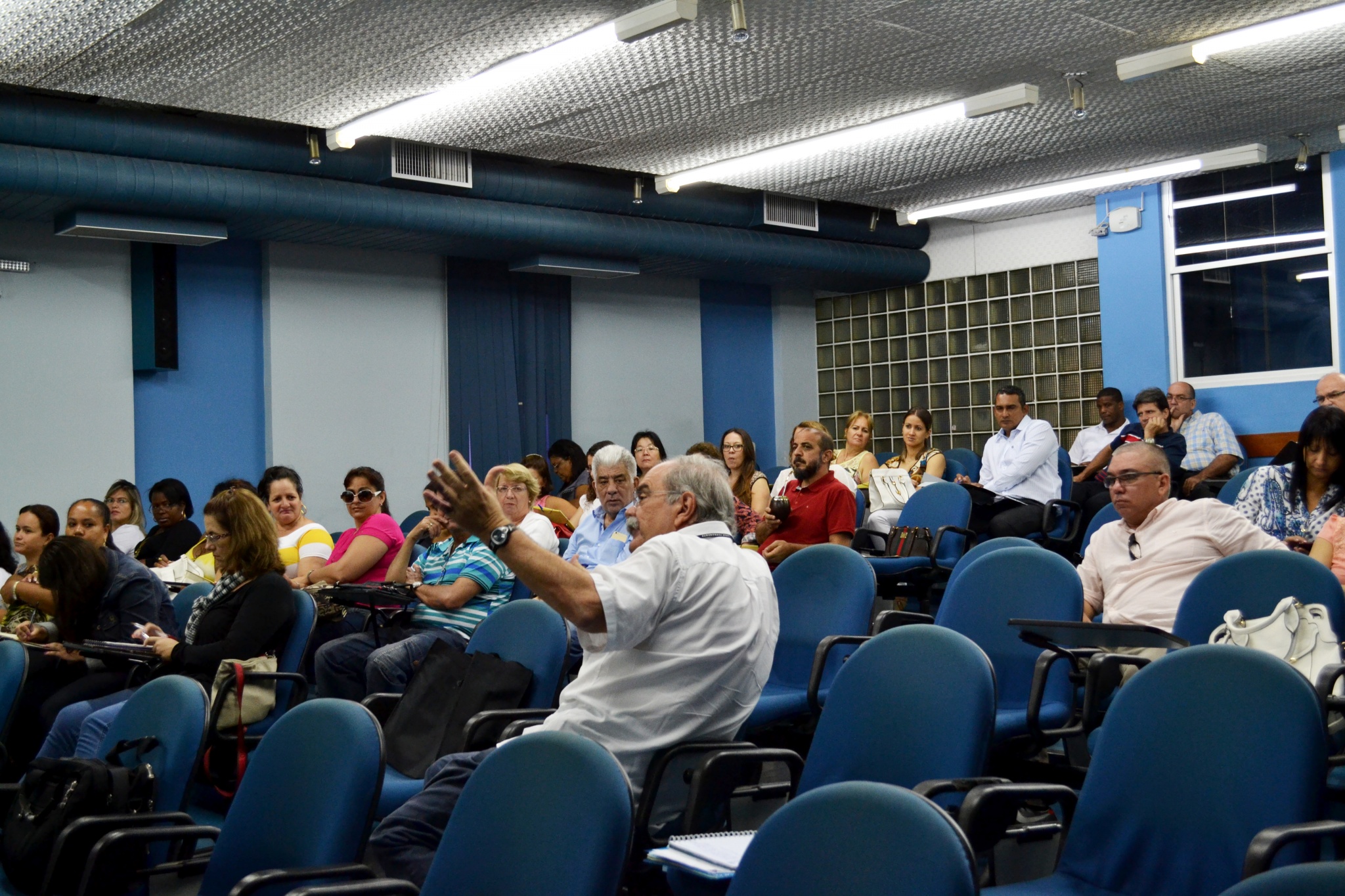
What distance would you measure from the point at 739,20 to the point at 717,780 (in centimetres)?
361

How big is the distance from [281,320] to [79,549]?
14.6ft

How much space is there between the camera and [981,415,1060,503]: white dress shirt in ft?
22.5

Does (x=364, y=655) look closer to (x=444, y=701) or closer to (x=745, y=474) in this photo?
(x=444, y=701)

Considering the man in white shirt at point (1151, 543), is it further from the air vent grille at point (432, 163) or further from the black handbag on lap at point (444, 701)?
the air vent grille at point (432, 163)

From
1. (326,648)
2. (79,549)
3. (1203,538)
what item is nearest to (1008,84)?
(1203,538)

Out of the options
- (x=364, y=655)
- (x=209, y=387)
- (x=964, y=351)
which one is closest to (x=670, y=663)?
(x=364, y=655)

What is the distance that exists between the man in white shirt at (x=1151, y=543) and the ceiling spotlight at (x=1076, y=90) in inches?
124

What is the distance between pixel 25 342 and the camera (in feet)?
25.0

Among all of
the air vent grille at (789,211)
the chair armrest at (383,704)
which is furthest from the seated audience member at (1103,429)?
the chair armrest at (383,704)

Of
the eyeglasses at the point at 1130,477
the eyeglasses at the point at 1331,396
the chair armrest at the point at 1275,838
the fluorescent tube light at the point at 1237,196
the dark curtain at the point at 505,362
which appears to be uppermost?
the fluorescent tube light at the point at 1237,196

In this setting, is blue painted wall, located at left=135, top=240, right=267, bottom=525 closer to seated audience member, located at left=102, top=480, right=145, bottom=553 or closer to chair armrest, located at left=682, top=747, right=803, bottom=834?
seated audience member, located at left=102, top=480, right=145, bottom=553

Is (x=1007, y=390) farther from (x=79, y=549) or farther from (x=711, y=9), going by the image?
(x=79, y=549)

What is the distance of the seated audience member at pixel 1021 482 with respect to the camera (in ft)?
21.8

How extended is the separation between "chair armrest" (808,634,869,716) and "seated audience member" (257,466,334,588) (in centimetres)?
266
